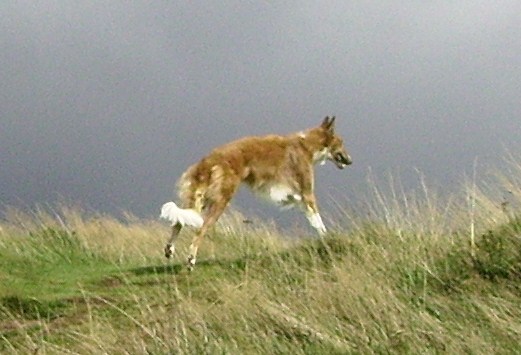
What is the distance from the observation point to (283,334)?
551 cm

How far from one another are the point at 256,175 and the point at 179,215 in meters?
1.66

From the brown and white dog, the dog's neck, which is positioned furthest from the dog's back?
the dog's neck

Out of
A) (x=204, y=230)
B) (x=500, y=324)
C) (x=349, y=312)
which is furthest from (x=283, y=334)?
(x=204, y=230)

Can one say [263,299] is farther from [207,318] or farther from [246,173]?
[246,173]

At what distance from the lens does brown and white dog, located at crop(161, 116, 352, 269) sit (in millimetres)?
11383

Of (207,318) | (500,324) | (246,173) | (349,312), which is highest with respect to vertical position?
(246,173)

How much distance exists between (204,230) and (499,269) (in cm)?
546

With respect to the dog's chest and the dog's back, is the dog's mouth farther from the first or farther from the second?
the dog's chest

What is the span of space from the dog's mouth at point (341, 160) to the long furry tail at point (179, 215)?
387 centimetres

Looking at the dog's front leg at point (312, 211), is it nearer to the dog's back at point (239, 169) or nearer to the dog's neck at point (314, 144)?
the dog's back at point (239, 169)

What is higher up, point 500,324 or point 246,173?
point 246,173

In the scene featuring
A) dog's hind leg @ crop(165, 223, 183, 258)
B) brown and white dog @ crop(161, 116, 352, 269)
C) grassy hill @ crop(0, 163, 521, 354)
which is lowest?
grassy hill @ crop(0, 163, 521, 354)

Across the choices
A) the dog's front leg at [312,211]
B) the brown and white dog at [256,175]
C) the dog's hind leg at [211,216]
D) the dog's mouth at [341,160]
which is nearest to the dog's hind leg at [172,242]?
the brown and white dog at [256,175]

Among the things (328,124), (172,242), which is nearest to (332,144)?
(328,124)
